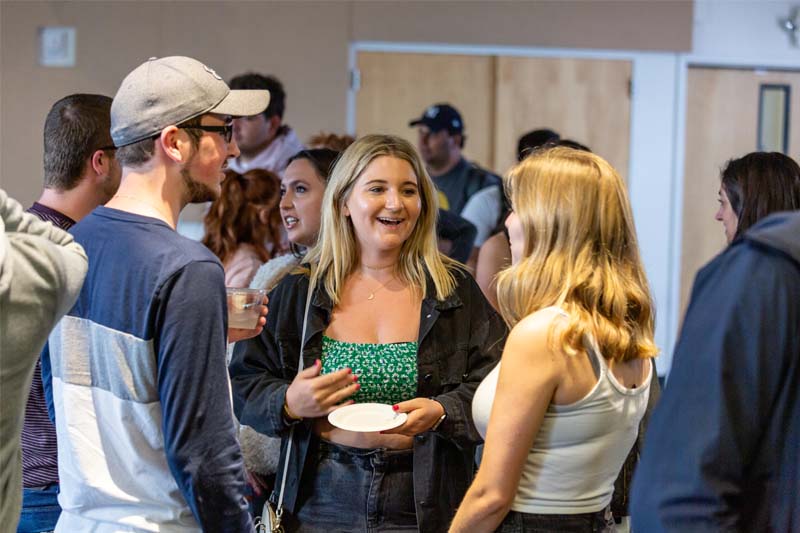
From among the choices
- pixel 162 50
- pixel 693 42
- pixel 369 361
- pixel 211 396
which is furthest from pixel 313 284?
pixel 693 42

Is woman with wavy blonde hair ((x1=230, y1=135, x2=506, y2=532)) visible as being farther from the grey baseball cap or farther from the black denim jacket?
the grey baseball cap

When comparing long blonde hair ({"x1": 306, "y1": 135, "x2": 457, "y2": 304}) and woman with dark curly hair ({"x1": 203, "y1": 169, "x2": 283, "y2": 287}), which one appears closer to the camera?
long blonde hair ({"x1": 306, "y1": 135, "x2": 457, "y2": 304})

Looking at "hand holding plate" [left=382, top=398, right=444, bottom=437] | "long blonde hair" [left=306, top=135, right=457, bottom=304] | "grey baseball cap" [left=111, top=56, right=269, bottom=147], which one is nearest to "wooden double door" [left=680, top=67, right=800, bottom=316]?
"long blonde hair" [left=306, top=135, right=457, bottom=304]

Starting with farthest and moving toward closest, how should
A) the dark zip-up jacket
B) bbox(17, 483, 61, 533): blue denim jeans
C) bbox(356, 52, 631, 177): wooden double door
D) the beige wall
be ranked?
bbox(356, 52, 631, 177): wooden double door, the beige wall, bbox(17, 483, 61, 533): blue denim jeans, the dark zip-up jacket

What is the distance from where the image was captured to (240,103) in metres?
1.87

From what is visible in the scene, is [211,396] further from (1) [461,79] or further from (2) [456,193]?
(1) [461,79]

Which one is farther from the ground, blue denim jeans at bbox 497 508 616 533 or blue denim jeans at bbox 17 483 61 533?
blue denim jeans at bbox 497 508 616 533

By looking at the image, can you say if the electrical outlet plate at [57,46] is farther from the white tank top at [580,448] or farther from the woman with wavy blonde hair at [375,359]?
the white tank top at [580,448]

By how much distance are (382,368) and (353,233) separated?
439 millimetres

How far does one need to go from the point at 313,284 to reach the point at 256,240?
1010 mm

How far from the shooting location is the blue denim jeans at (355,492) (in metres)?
2.22

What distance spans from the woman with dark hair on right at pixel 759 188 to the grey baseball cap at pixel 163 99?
4.43 feet

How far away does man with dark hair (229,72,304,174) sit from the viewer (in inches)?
179

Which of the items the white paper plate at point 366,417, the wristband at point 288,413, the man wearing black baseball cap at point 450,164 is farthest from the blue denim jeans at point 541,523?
the man wearing black baseball cap at point 450,164
